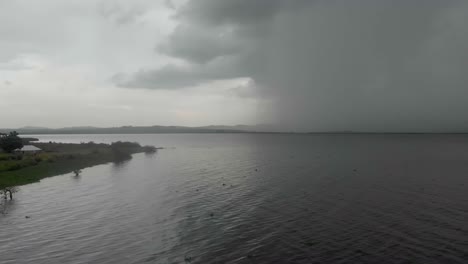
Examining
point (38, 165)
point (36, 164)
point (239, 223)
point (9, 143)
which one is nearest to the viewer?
point (239, 223)

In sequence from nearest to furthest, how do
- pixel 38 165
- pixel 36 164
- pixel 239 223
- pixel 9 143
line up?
pixel 239 223 < pixel 38 165 < pixel 36 164 < pixel 9 143

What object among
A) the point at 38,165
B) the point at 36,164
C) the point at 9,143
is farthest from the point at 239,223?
the point at 9,143

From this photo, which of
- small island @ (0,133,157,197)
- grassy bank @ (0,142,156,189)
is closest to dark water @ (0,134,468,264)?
small island @ (0,133,157,197)

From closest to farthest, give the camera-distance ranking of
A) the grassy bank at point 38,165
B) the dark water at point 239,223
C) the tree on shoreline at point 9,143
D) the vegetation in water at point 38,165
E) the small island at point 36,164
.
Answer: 1. the dark water at point 239,223
2. the small island at point 36,164
3. the vegetation in water at point 38,165
4. the grassy bank at point 38,165
5. the tree on shoreline at point 9,143

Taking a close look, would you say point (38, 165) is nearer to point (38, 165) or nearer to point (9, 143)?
point (38, 165)

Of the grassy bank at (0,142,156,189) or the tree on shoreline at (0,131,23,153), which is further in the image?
the tree on shoreline at (0,131,23,153)

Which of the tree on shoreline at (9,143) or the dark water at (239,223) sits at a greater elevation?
the tree on shoreline at (9,143)

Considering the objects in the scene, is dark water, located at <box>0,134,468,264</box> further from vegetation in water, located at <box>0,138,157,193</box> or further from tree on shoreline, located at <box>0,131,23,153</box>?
tree on shoreline, located at <box>0,131,23,153</box>

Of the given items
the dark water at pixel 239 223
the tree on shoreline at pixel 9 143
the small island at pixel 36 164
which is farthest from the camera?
the tree on shoreline at pixel 9 143

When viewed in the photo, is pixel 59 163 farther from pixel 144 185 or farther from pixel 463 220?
pixel 463 220

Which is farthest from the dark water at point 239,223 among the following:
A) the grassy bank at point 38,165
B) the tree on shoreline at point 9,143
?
the tree on shoreline at point 9,143

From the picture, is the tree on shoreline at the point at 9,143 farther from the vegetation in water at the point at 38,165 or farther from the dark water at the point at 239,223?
the dark water at the point at 239,223

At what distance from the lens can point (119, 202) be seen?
50.6 metres

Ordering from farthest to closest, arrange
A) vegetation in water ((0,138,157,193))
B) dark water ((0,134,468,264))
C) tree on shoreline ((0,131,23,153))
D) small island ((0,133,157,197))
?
1. tree on shoreline ((0,131,23,153))
2. vegetation in water ((0,138,157,193))
3. small island ((0,133,157,197))
4. dark water ((0,134,468,264))
